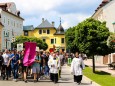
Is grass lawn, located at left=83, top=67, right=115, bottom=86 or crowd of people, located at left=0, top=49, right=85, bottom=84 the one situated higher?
crowd of people, located at left=0, top=49, right=85, bottom=84

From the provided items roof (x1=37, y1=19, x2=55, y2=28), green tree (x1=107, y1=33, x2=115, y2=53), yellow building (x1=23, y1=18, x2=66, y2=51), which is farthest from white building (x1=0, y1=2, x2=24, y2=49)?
green tree (x1=107, y1=33, x2=115, y2=53)

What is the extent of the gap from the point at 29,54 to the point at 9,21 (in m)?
64.8

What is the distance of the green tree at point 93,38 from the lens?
3106 centimetres

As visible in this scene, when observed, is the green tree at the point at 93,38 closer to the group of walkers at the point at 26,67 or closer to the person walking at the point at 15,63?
the group of walkers at the point at 26,67

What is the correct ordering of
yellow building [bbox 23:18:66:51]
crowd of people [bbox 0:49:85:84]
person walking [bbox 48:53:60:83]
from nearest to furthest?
crowd of people [bbox 0:49:85:84]
person walking [bbox 48:53:60:83]
yellow building [bbox 23:18:66:51]

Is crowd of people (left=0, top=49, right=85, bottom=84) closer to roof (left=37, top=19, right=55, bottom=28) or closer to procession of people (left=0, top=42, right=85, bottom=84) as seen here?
procession of people (left=0, top=42, right=85, bottom=84)

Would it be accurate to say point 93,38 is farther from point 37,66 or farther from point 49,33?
point 49,33

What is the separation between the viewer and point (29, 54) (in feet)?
70.0

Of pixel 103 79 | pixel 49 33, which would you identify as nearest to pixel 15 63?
pixel 103 79

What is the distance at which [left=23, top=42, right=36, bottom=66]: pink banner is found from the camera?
2106 cm

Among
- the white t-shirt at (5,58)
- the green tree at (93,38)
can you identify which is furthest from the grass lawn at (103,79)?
the white t-shirt at (5,58)

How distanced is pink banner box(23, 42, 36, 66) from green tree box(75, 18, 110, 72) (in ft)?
34.1

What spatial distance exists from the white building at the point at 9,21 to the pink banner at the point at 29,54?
5462cm

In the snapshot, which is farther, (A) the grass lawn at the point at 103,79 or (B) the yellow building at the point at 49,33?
(B) the yellow building at the point at 49,33
